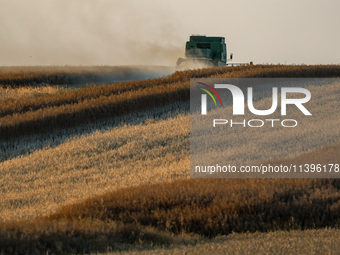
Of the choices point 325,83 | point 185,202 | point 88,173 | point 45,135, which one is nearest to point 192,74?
point 325,83

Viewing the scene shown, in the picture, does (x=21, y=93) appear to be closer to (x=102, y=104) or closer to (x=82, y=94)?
(x=82, y=94)

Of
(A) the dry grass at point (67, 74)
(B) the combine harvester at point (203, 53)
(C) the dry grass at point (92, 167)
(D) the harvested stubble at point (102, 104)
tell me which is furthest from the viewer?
(B) the combine harvester at point (203, 53)

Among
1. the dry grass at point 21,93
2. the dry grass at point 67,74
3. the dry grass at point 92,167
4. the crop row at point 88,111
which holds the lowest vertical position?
the dry grass at point 92,167

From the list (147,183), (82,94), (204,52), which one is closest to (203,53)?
(204,52)

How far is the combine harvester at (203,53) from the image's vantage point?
105 ft

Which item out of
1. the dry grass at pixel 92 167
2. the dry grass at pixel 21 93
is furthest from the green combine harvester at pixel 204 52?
the dry grass at pixel 92 167

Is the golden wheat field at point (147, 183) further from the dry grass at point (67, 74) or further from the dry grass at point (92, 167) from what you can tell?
the dry grass at point (67, 74)

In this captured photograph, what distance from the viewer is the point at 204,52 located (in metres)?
31.9

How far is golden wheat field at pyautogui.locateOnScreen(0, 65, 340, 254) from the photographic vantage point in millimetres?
5859

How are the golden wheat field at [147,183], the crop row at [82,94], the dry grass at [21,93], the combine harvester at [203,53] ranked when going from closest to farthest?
the golden wheat field at [147,183] → the crop row at [82,94] → the dry grass at [21,93] → the combine harvester at [203,53]

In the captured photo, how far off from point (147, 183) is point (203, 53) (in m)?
23.1

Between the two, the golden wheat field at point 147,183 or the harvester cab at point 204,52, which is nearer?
the golden wheat field at point 147,183

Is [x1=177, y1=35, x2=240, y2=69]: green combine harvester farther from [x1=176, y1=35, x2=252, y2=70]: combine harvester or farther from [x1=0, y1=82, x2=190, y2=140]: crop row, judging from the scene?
[x1=0, y1=82, x2=190, y2=140]: crop row

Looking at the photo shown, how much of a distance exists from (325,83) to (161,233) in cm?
1838
